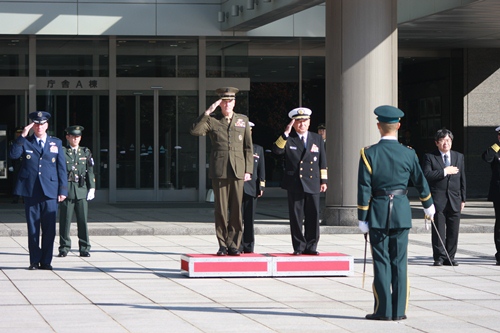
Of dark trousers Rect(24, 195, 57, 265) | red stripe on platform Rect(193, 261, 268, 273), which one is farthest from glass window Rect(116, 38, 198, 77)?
red stripe on platform Rect(193, 261, 268, 273)

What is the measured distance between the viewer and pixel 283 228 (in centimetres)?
1878

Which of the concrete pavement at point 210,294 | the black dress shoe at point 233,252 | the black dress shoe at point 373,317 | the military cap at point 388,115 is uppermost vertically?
the military cap at point 388,115

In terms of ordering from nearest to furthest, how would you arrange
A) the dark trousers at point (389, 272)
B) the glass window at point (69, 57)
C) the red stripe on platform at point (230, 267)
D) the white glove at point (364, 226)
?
the dark trousers at point (389, 272), the white glove at point (364, 226), the red stripe on platform at point (230, 267), the glass window at point (69, 57)

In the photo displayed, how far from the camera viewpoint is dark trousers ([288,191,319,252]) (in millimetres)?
12883

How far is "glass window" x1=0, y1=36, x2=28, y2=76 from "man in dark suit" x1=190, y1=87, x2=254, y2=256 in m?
14.8

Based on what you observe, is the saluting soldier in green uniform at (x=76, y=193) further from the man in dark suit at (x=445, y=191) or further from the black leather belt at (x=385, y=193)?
the black leather belt at (x=385, y=193)

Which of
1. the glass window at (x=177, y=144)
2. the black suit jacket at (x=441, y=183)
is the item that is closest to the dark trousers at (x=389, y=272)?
the black suit jacket at (x=441, y=183)

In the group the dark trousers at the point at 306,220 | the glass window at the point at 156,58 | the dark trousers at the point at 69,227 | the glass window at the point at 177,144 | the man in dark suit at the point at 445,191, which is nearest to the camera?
the dark trousers at the point at 306,220

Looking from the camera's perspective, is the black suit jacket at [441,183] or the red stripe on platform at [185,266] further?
the black suit jacket at [441,183]

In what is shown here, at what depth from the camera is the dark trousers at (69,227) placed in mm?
14720

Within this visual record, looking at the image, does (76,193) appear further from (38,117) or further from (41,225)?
(38,117)

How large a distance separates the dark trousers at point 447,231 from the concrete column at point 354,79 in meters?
4.99

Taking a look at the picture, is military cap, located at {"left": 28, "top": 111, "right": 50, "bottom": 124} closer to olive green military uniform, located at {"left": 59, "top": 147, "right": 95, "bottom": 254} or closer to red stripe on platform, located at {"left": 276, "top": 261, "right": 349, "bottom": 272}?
olive green military uniform, located at {"left": 59, "top": 147, "right": 95, "bottom": 254}

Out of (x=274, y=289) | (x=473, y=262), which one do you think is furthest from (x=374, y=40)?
(x=274, y=289)
